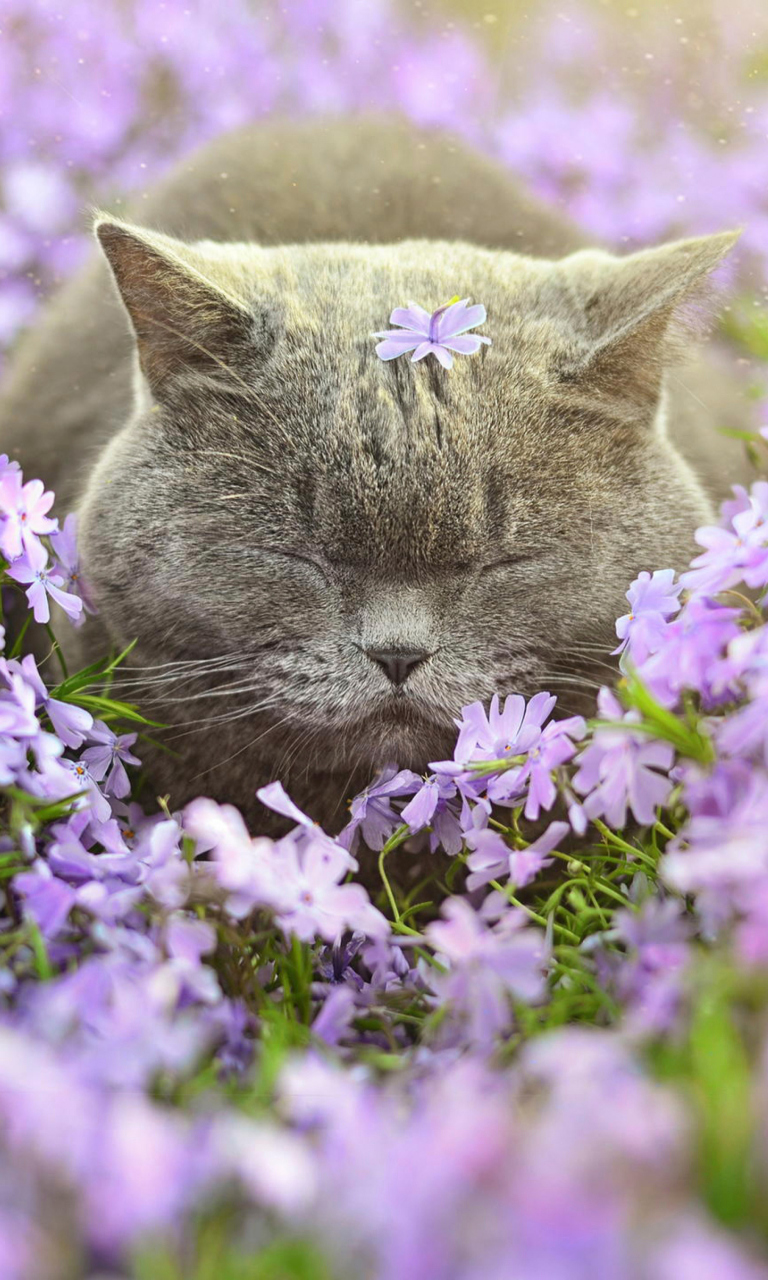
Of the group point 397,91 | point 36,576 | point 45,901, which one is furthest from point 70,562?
point 397,91

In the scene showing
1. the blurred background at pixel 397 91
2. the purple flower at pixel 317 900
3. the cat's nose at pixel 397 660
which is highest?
the blurred background at pixel 397 91

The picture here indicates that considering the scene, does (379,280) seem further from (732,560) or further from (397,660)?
(732,560)

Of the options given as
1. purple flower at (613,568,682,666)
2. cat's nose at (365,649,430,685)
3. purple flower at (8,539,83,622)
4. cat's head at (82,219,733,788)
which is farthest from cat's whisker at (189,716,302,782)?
purple flower at (613,568,682,666)

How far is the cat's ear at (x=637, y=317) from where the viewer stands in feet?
3.30

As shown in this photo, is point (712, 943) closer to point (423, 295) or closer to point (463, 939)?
point (463, 939)

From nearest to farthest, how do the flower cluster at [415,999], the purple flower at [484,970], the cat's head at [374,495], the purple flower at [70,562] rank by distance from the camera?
the flower cluster at [415,999], the purple flower at [484,970], the cat's head at [374,495], the purple flower at [70,562]

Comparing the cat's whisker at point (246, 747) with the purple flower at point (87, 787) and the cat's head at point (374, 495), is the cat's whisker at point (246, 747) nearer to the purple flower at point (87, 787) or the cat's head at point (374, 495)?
the cat's head at point (374, 495)

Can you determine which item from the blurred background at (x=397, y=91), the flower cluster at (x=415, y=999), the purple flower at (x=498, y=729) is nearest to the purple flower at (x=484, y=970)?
the flower cluster at (x=415, y=999)

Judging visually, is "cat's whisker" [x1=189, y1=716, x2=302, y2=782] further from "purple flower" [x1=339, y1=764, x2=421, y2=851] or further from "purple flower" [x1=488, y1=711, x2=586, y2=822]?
"purple flower" [x1=488, y1=711, x2=586, y2=822]

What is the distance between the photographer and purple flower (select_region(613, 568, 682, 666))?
784 millimetres

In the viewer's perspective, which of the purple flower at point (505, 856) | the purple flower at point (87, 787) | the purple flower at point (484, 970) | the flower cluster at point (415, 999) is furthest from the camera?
the purple flower at point (87, 787)

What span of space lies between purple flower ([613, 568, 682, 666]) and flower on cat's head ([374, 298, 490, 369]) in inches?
10.2

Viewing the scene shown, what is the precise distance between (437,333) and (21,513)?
1.32 feet

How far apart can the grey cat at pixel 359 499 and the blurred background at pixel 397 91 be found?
19.5 inches
